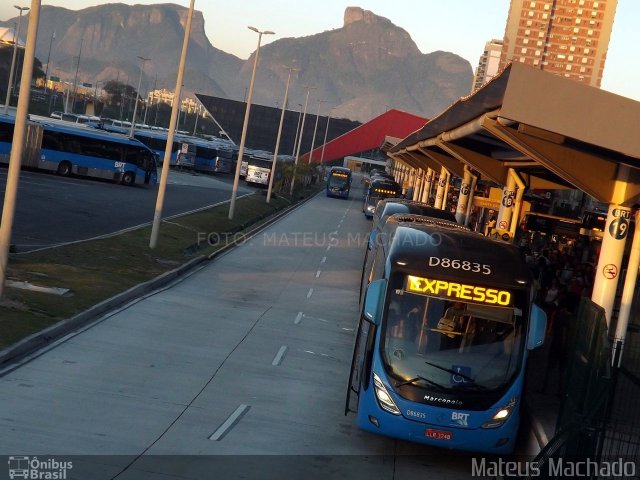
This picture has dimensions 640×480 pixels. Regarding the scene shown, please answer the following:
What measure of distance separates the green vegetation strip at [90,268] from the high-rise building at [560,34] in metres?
153

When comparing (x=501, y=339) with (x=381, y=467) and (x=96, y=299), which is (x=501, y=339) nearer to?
(x=381, y=467)

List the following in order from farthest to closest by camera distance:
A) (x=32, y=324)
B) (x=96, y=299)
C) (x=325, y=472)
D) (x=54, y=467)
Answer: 1. (x=96, y=299)
2. (x=32, y=324)
3. (x=325, y=472)
4. (x=54, y=467)

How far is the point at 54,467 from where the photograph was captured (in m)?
10.2

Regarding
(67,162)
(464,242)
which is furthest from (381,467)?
(67,162)

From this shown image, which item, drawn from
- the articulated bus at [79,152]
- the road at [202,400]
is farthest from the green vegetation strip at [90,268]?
the articulated bus at [79,152]

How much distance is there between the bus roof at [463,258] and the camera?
1344 centimetres

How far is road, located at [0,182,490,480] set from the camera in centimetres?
1120

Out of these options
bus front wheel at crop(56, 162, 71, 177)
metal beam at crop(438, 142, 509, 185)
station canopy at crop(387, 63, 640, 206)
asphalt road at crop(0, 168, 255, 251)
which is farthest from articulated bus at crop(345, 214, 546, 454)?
bus front wheel at crop(56, 162, 71, 177)

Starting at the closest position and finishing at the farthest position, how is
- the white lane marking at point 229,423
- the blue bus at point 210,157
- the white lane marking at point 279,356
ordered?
the white lane marking at point 229,423, the white lane marking at point 279,356, the blue bus at point 210,157

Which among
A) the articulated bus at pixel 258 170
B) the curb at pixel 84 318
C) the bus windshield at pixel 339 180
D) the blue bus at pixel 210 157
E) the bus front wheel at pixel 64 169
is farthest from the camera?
the blue bus at pixel 210 157

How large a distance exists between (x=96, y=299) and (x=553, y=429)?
11.0 meters

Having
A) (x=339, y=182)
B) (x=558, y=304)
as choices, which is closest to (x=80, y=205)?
(x=558, y=304)

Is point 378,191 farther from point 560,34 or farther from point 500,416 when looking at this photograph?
point 560,34

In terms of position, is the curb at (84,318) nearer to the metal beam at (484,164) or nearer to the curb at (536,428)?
the curb at (536,428)
